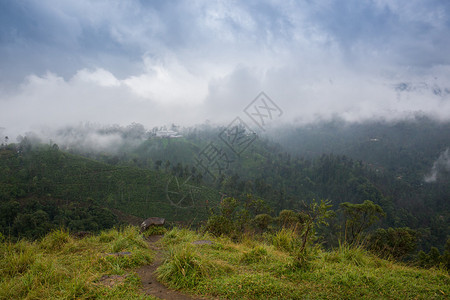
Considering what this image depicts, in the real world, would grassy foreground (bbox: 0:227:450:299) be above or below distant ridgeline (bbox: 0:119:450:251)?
above

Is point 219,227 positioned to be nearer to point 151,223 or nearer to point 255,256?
point 151,223

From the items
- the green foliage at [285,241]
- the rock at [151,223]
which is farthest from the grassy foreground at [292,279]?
the rock at [151,223]

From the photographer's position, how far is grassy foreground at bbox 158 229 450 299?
385 centimetres

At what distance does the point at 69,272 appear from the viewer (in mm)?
4570

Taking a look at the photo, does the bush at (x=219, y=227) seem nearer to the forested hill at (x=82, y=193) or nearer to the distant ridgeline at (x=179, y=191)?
the distant ridgeline at (x=179, y=191)

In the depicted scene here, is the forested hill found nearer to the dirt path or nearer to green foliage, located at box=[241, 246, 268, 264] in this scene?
the dirt path

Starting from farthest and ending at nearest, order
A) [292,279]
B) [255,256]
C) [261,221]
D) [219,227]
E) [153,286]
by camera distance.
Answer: [261,221] → [219,227] → [255,256] → [153,286] → [292,279]

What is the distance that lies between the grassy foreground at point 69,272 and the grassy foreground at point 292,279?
80 centimetres

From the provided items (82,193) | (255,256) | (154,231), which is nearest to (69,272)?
(255,256)

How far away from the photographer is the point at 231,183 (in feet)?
255

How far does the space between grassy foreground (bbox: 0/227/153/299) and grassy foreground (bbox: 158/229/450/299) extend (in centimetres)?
80

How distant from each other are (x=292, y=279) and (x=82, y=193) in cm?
7348

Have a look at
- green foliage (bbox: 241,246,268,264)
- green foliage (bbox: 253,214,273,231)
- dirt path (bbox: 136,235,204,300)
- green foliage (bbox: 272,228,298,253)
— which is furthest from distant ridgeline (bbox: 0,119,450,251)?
dirt path (bbox: 136,235,204,300)

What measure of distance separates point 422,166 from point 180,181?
173 m
